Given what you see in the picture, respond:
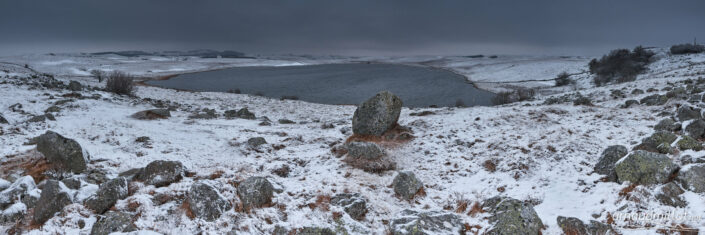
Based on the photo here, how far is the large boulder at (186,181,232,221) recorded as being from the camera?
320 inches

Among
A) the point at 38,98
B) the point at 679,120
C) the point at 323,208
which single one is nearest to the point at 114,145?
the point at 323,208

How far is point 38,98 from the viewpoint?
20844 millimetres

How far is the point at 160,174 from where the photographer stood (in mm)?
9695

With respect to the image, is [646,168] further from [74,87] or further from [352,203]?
[74,87]

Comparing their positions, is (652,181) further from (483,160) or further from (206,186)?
(206,186)

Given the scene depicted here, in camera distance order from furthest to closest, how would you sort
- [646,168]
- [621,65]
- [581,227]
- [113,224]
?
[621,65] → [646,168] → [113,224] → [581,227]

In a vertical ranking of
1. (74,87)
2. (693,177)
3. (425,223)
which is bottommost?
(425,223)

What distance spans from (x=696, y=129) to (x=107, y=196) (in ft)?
58.3

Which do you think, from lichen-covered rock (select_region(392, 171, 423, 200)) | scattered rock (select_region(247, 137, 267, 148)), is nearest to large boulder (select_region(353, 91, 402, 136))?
scattered rock (select_region(247, 137, 267, 148))

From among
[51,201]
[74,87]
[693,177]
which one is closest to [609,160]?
[693,177]

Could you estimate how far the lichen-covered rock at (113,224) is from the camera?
722cm

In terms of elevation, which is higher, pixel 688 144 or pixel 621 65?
pixel 621 65

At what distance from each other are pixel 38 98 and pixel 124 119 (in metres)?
8.10

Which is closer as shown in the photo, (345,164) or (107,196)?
(107,196)
